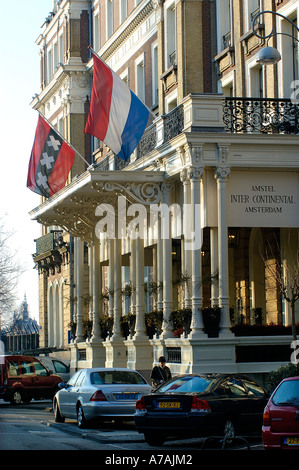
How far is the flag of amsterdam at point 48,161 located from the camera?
3481cm

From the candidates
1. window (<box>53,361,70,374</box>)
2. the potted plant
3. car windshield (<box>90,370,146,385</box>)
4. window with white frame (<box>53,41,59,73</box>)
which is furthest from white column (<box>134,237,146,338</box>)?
window with white frame (<box>53,41,59,73</box>)

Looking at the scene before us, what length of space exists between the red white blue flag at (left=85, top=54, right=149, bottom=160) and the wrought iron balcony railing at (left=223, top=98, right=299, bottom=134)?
385 cm

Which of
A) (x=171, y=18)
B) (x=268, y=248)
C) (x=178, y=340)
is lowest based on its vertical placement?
(x=178, y=340)

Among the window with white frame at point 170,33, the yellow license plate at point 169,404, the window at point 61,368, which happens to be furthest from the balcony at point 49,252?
the yellow license plate at point 169,404

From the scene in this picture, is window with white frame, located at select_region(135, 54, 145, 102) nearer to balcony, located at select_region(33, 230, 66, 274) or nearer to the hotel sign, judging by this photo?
balcony, located at select_region(33, 230, 66, 274)

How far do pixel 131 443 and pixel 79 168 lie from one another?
107 ft

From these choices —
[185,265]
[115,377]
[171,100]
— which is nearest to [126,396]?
[115,377]

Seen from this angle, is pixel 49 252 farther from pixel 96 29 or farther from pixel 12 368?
pixel 12 368

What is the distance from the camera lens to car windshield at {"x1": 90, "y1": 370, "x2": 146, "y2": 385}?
23094mm

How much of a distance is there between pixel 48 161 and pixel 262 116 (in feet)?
37.8
